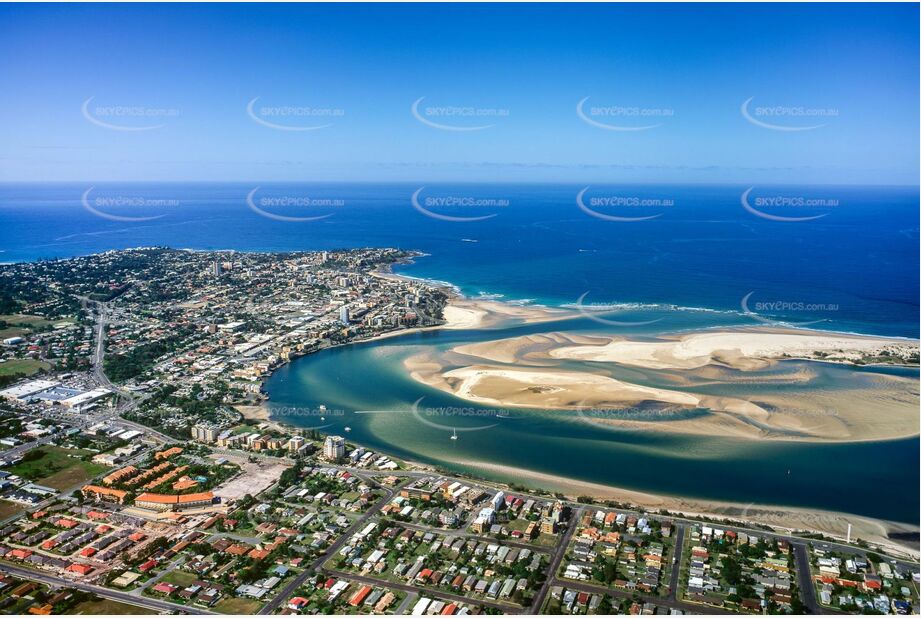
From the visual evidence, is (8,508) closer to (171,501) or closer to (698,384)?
(171,501)

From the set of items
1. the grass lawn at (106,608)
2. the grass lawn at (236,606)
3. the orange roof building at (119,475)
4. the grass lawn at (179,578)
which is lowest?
the grass lawn at (106,608)

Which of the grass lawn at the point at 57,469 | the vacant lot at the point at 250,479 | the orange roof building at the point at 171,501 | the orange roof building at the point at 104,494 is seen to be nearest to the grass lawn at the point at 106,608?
the orange roof building at the point at 171,501

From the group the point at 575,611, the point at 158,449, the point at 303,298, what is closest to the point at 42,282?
the point at 303,298

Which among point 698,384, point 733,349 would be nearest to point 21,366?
point 698,384

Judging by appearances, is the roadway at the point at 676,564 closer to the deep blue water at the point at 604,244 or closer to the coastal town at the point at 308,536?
the coastal town at the point at 308,536

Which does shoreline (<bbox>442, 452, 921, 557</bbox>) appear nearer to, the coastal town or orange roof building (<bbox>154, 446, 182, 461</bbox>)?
the coastal town

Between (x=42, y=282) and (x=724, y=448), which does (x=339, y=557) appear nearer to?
(x=724, y=448)
